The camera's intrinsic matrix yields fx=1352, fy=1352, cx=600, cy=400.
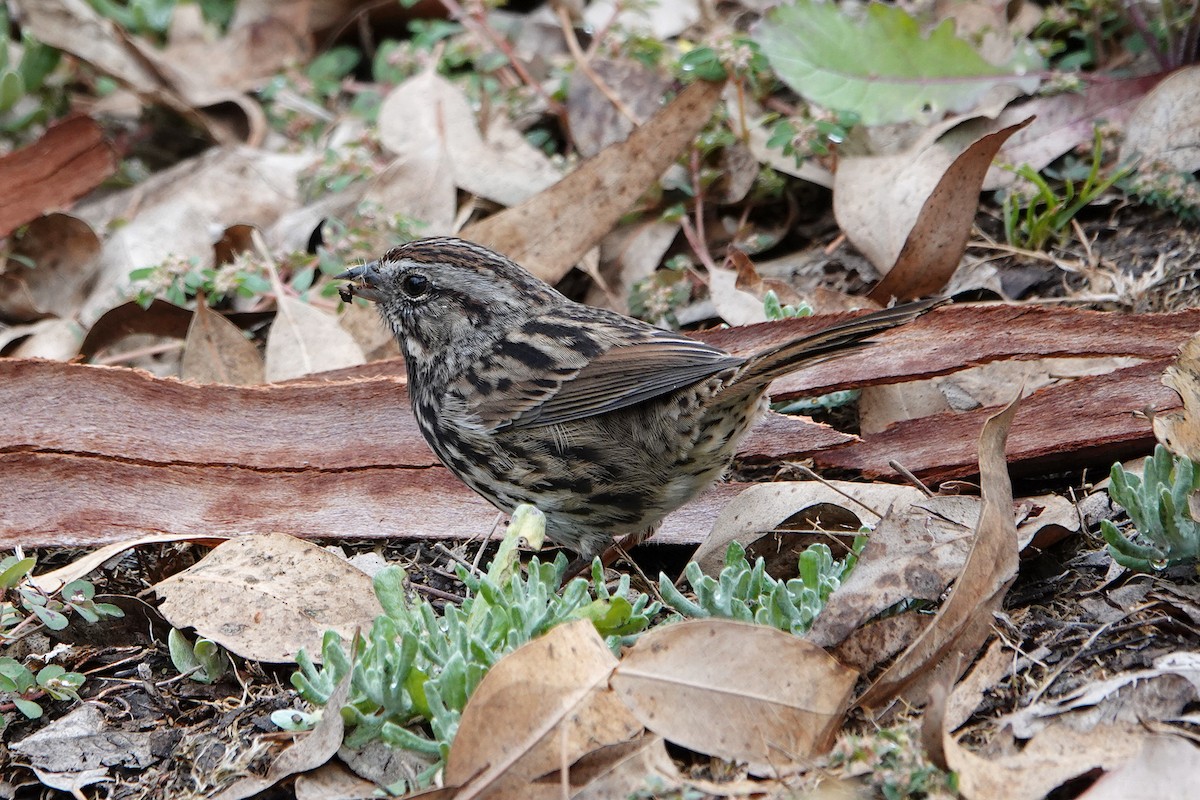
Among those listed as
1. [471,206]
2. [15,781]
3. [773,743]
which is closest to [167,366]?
[471,206]

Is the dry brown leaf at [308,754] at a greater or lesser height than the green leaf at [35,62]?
lesser

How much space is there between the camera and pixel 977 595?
333cm

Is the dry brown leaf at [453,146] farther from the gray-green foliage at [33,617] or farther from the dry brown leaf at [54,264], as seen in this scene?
the gray-green foliage at [33,617]

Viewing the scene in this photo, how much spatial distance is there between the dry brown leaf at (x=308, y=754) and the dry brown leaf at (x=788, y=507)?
1.39 meters

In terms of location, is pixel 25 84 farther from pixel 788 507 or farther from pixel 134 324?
pixel 788 507

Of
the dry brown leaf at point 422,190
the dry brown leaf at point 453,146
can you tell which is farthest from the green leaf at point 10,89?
the dry brown leaf at point 422,190

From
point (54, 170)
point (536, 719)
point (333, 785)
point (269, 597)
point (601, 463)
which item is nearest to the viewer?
point (536, 719)

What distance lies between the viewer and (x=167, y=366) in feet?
19.6

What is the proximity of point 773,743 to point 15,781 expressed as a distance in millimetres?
2090

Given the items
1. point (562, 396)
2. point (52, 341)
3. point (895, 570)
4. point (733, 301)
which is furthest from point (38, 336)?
point (895, 570)

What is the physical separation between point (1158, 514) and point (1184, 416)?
0.86 ft

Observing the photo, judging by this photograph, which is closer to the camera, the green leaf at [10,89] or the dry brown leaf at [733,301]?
the dry brown leaf at [733,301]

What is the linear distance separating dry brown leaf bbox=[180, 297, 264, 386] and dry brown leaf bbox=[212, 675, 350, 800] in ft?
8.10

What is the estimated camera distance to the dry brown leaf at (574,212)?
5840 millimetres
